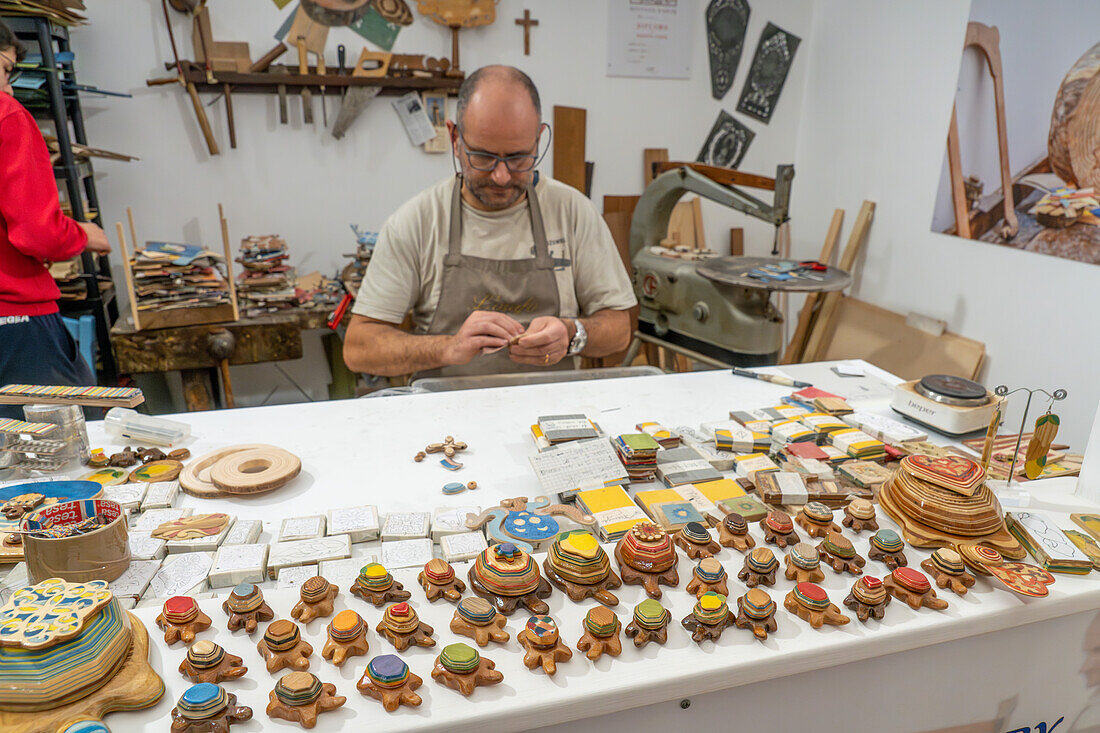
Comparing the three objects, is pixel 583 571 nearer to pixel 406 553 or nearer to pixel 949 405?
pixel 406 553

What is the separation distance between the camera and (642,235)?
3621 mm

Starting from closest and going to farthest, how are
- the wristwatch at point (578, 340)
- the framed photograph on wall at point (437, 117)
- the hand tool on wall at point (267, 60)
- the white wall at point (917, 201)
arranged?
the wristwatch at point (578, 340) < the white wall at point (917, 201) < the hand tool on wall at point (267, 60) < the framed photograph on wall at point (437, 117)

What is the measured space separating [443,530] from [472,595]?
22cm

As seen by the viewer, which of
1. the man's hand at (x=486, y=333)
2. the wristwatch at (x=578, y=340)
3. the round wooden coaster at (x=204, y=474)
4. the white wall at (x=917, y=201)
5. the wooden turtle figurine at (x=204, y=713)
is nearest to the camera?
the wooden turtle figurine at (x=204, y=713)

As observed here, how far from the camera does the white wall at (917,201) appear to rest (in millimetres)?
2934

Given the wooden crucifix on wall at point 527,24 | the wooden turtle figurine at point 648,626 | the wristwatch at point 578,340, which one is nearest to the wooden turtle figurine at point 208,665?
the wooden turtle figurine at point 648,626

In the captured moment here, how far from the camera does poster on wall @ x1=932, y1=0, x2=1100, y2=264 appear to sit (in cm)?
276

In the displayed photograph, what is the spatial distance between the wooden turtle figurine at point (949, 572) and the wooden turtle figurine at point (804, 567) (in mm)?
186

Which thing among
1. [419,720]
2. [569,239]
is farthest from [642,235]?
[419,720]

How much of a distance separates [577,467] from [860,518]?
0.55 meters

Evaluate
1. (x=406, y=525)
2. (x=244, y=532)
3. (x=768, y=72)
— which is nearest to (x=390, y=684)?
(x=406, y=525)

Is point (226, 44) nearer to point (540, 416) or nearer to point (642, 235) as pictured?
point (642, 235)

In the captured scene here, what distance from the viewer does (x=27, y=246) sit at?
Result: 2.32 metres

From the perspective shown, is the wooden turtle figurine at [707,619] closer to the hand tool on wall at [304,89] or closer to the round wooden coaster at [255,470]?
the round wooden coaster at [255,470]
